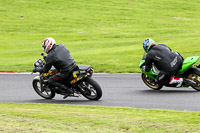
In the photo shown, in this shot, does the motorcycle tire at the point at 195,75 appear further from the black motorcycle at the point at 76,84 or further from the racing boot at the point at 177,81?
the black motorcycle at the point at 76,84

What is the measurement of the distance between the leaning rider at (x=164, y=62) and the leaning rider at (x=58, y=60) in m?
2.30

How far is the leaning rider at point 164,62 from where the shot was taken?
11586 millimetres

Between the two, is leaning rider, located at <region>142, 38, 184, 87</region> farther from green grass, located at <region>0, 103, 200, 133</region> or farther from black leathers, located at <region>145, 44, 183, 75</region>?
green grass, located at <region>0, 103, 200, 133</region>

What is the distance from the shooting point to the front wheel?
10.7 meters

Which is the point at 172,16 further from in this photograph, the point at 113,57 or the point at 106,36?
the point at 113,57

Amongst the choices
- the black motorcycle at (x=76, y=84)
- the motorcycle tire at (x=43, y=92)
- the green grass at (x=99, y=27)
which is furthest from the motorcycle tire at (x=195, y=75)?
the green grass at (x=99, y=27)

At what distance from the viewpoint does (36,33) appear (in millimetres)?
43406

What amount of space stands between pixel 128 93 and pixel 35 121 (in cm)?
549

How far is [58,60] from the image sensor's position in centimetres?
1080

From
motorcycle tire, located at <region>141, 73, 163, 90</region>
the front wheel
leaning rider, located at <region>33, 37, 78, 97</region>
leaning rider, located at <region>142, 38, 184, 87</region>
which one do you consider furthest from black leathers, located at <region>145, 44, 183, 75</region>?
leaning rider, located at <region>33, 37, 78, 97</region>

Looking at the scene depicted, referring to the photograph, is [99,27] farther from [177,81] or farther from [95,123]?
[95,123]

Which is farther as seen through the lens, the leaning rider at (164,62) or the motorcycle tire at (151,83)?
the motorcycle tire at (151,83)

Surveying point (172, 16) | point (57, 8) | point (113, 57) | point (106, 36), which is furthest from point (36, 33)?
point (113, 57)

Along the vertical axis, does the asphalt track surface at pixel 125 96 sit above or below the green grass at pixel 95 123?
below
